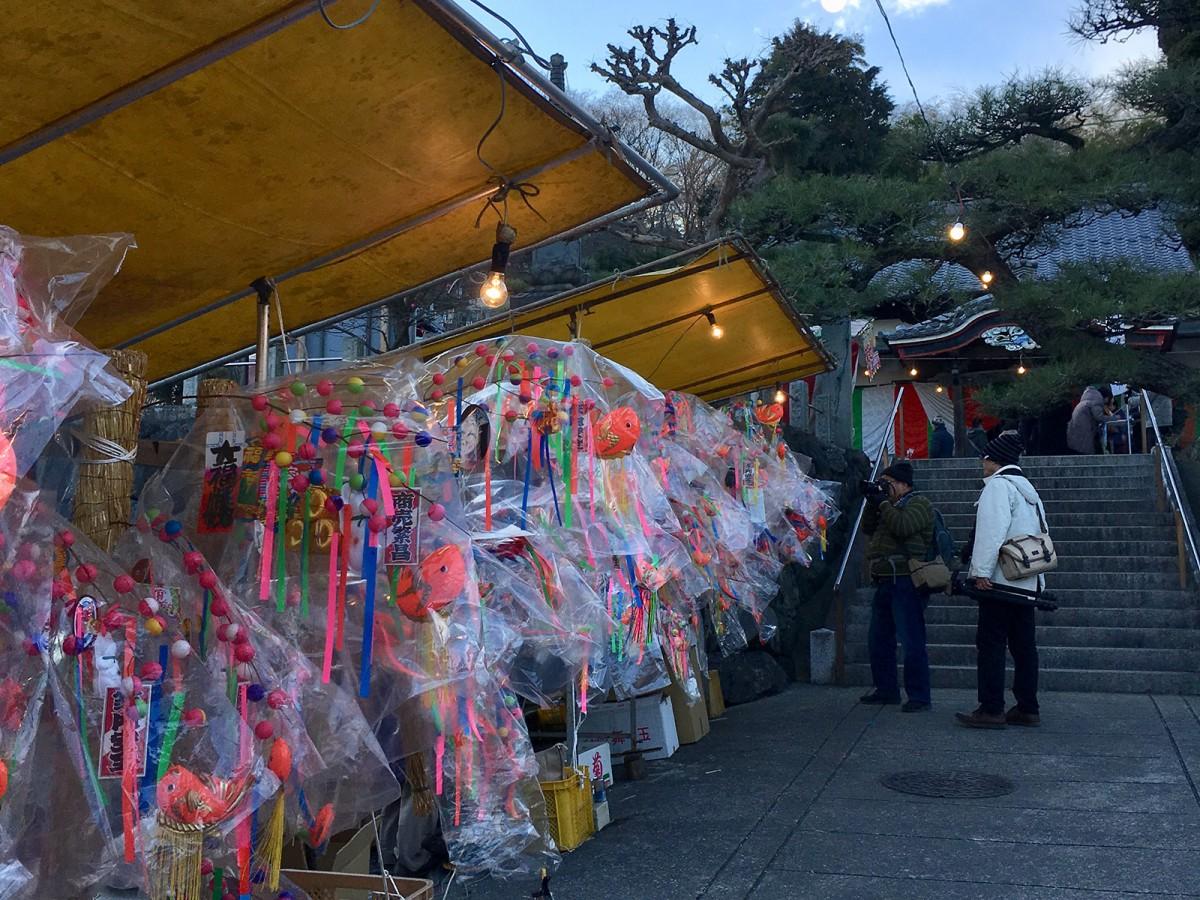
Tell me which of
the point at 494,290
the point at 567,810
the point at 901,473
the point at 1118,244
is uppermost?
the point at 1118,244

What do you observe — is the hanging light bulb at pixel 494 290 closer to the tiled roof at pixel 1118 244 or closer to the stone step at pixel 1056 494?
the stone step at pixel 1056 494

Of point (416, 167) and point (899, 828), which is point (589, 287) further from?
point (899, 828)

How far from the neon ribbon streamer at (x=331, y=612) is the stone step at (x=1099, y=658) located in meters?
7.81

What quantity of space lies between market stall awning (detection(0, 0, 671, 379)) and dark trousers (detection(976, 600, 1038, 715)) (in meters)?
4.51

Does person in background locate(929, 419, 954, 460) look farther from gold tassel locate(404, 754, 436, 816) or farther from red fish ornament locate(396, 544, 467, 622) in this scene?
red fish ornament locate(396, 544, 467, 622)

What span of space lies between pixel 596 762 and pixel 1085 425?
13445 millimetres

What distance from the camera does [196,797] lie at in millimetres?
2883

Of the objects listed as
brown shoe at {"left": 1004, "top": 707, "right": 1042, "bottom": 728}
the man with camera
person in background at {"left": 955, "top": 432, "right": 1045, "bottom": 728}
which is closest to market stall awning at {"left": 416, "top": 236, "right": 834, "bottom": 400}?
the man with camera

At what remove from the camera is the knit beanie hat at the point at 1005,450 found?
7984mm

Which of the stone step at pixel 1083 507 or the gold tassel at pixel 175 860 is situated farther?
the stone step at pixel 1083 507

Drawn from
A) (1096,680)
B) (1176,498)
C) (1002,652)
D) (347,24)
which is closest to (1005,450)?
(1002,652)

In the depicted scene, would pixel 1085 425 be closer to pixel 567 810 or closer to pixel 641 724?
pixel 641 724

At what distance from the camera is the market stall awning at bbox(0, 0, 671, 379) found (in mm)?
3270

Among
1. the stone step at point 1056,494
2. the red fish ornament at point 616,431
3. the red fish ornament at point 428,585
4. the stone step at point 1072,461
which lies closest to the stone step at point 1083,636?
the stone step at point 1056,494
